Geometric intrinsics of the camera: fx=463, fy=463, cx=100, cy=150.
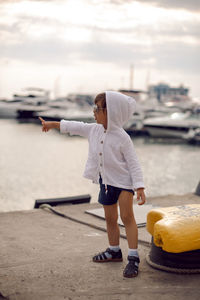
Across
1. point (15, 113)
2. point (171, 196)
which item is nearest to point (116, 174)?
point (171, 196)

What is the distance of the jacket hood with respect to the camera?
140 inches

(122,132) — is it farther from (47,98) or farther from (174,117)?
(47,98)

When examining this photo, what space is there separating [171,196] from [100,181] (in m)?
3.25

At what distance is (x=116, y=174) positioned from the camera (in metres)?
3.63

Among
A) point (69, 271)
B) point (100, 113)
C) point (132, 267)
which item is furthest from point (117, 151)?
point (69, 271)

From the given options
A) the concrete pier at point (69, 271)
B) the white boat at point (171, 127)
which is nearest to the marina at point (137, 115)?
the white boat at point (171, 127)

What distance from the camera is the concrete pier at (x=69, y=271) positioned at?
3193mm

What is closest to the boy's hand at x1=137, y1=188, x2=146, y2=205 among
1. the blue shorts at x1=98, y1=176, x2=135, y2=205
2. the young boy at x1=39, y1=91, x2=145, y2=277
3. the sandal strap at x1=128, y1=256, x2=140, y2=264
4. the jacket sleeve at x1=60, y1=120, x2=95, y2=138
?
the young boy at x1=39, y1=91, x2=145, y2=277

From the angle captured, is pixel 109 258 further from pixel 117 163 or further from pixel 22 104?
pixel 22 104

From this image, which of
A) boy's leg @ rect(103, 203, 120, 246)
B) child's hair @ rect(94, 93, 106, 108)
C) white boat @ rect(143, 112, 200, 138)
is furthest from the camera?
white boat @ rect(143, 112, 200, 138)

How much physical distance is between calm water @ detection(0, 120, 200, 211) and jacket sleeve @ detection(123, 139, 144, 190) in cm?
953

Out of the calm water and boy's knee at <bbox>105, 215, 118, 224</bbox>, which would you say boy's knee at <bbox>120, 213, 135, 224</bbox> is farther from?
the calm water

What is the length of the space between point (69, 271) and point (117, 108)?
1324 mm

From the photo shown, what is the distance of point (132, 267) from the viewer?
11.7 feet
